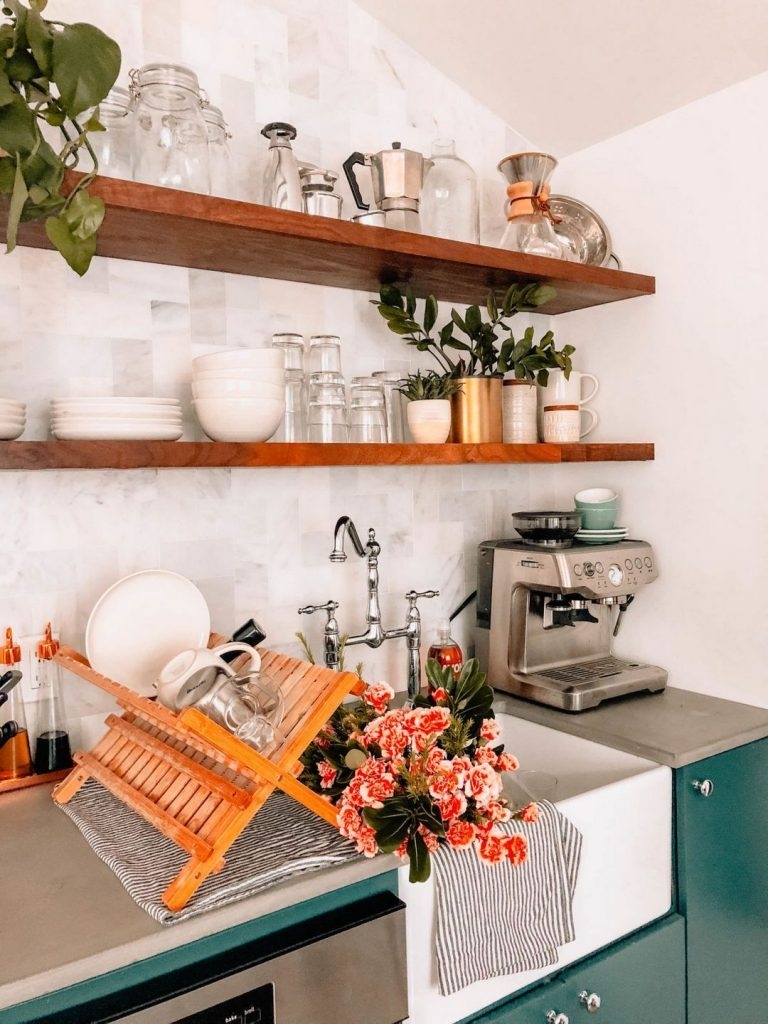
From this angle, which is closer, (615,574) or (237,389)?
(237,389)

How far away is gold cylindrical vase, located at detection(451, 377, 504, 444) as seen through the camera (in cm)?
186

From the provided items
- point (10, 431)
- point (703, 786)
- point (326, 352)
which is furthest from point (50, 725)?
point (703, 786)

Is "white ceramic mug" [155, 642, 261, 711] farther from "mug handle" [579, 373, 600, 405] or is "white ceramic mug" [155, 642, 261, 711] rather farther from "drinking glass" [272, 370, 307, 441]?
"mug handle" [579, 373, 600, 405]

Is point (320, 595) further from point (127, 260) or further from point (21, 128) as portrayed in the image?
point (21, 128)

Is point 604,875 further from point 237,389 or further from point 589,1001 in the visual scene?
point 237,389

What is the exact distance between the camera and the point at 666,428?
2.06 metres

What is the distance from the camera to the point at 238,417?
1.47 metres

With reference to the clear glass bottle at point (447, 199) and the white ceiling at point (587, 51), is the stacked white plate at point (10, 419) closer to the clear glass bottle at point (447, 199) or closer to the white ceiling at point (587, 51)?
the clear glass bottle at point (447, 199)

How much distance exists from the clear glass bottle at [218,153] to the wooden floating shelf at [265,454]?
1.63 ft

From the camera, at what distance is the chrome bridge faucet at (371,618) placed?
178 centimetres

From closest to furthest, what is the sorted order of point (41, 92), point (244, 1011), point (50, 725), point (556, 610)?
point (244, 1011) < point (41, 92) < point (50, 725) < point (556, 610)

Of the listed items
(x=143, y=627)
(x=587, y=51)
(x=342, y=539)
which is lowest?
(x=143, y=627)

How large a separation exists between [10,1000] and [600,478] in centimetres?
177

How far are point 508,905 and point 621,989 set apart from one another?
1.27 ft
